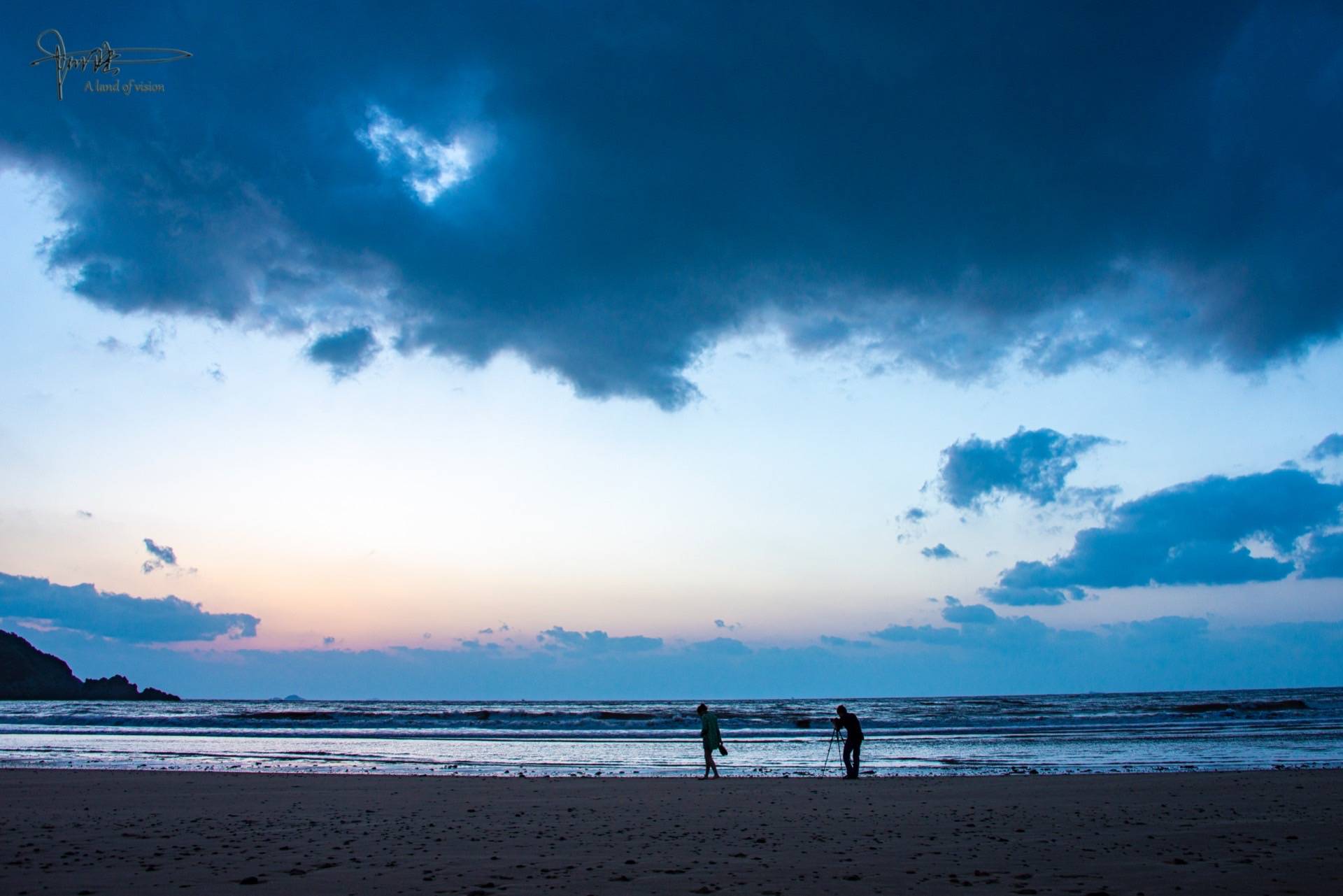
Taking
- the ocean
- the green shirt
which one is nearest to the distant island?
the ocean

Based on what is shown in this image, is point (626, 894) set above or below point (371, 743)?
above

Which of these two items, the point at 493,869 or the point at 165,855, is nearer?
the point at 493,869

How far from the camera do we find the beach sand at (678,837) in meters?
8.36

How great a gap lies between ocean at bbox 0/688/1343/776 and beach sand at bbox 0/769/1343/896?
21.2 feet

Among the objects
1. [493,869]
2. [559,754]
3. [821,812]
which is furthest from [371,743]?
[493,869]

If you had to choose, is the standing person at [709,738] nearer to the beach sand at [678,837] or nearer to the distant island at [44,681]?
the beach sand at [678,837]

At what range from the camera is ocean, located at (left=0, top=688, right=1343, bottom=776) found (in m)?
25.3

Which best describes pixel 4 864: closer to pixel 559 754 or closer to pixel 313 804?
pixel 313 804

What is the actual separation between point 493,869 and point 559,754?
23465 mm

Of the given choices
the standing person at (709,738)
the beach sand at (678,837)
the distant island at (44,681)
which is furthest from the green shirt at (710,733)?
the distant island at (44,681)

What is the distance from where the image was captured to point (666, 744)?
37750 mm

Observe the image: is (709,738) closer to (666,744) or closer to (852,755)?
(852,755)

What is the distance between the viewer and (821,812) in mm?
14016

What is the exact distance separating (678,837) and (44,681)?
591 feet
